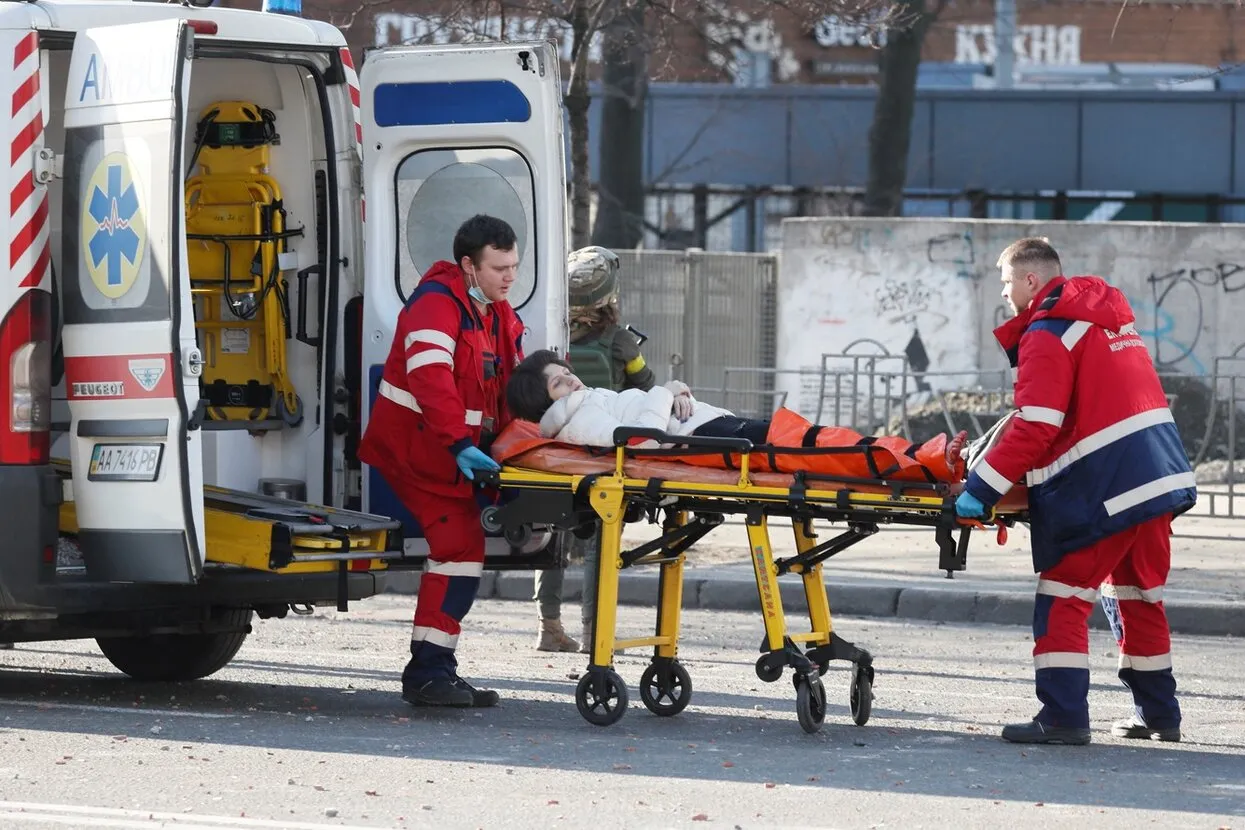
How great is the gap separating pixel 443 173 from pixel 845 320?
1158 centimetres

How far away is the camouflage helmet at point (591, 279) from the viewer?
8844mm

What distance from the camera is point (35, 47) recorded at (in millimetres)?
6945

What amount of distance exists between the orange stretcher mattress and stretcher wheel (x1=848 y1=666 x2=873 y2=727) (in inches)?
30.5

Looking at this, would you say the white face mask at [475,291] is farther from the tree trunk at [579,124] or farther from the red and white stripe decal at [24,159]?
the tree trunk at [579,124]

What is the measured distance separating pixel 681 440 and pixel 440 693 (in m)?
1.36

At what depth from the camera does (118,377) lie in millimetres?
6961

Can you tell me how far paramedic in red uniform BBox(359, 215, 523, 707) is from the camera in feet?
24.3

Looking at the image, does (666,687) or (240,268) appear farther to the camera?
(240,268)

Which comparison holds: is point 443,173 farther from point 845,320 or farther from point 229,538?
point 845,320

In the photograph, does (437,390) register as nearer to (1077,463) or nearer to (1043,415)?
(1043,415)

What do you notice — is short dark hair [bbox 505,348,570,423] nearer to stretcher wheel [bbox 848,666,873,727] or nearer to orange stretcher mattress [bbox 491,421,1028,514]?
orange stretcher mattress [bbox 491,421,1028,514]

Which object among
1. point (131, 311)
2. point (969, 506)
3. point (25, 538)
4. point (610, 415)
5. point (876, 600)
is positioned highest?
point (131, 311)

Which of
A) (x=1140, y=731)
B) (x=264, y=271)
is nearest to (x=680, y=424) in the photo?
(x=1140, y=731)

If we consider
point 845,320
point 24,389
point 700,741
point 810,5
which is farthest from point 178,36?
point 845,320
